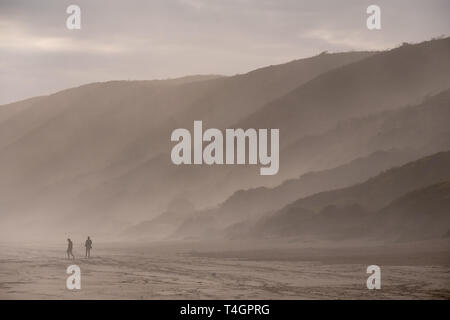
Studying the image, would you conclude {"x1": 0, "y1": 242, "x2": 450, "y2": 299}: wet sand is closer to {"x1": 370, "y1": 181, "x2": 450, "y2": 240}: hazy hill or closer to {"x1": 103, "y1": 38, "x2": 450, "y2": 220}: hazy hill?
{"x1": 370, "y1": 181, "x2": 450, "y2": 240}: hazy hill

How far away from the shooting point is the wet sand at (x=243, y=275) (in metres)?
35.6

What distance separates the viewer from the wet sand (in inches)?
1400

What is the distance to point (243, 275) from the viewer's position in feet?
150

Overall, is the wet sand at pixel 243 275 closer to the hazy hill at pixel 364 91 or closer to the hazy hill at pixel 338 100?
the hazy hill at pixel 338 100

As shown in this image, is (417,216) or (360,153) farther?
(360,153)

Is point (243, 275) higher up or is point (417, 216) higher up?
point (417, 216)

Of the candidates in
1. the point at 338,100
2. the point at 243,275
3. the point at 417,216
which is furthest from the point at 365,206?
the point at 338,100

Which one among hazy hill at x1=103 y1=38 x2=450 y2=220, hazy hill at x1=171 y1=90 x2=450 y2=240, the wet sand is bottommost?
the wet sand

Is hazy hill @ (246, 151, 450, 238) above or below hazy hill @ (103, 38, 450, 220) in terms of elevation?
below

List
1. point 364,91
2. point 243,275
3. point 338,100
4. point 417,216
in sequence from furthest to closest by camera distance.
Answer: point 338,100 → point 364,91 → point 417,216 → point 243,275

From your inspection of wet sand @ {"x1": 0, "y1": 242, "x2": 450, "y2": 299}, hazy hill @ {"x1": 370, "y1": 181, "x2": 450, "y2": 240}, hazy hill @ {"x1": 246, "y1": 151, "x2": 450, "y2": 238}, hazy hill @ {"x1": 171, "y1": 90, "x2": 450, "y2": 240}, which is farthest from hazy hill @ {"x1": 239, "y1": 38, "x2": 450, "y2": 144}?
wet sand @ {"x1": 0, "y1": 242, "x2": 450, "y2": 299}

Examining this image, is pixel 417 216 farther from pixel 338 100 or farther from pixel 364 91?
pixel 338 100

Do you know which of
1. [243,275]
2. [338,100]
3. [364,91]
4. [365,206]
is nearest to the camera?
[243,275]

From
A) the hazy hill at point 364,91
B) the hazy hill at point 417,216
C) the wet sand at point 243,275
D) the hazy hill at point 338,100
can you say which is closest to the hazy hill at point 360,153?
the hazy hill at point 338,100
